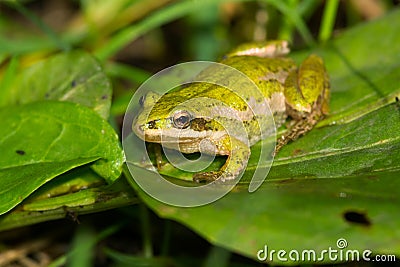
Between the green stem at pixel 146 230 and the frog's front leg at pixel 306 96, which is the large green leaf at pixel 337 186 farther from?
the green stem at pixel 146 230

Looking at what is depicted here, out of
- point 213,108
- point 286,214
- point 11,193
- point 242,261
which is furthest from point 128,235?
point 286,214

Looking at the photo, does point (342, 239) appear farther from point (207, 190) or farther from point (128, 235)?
point (128, 235)

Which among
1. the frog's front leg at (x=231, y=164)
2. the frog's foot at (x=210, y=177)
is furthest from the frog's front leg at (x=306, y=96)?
the frog's foot at (x=210, y=177)

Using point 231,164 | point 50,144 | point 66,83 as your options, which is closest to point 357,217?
point 231,164

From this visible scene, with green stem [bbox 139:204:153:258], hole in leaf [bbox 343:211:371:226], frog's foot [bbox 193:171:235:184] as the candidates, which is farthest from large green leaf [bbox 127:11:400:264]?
green stem [bbox 139:204:153:258]

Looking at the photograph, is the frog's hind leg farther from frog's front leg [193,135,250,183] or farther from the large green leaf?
frog's front leg [193,135,250,183]

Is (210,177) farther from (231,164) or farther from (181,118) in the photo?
(181,118)

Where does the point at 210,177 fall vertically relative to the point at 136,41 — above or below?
below

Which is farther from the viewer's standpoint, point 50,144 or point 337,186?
point 50,144
